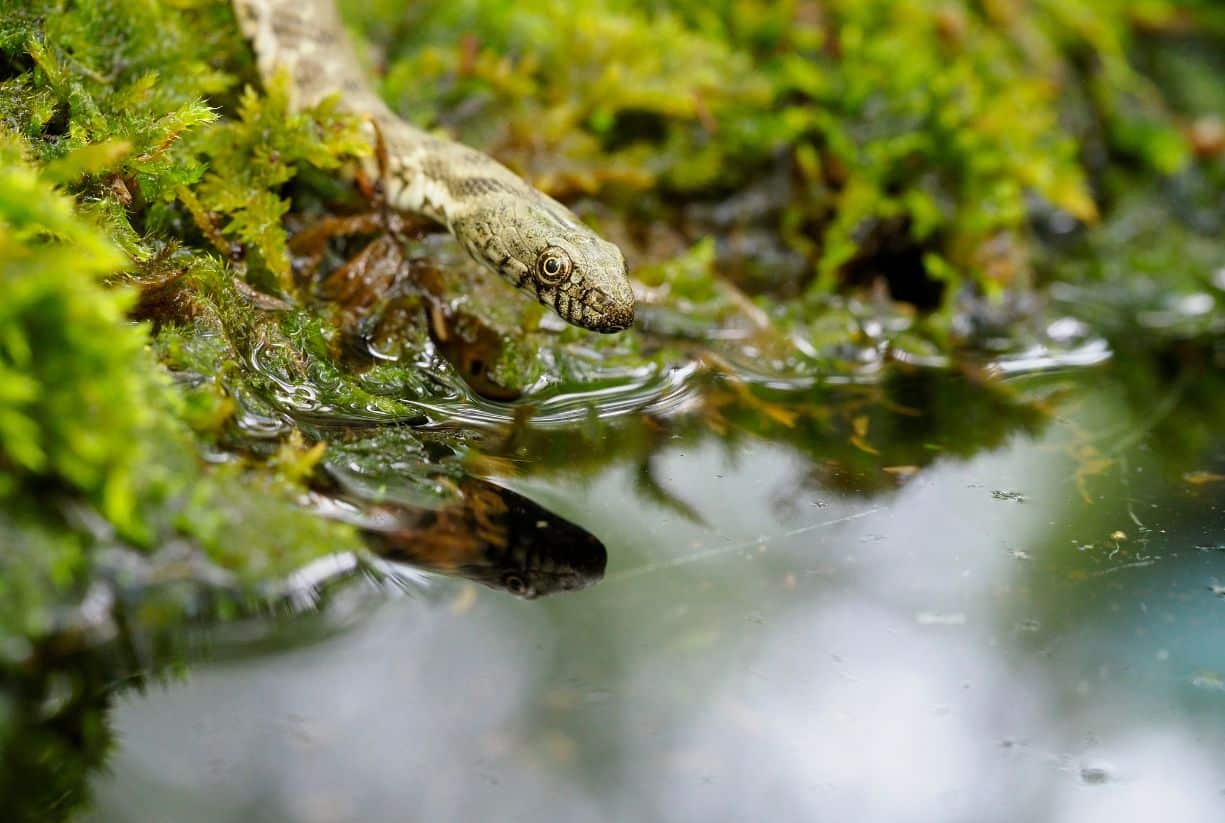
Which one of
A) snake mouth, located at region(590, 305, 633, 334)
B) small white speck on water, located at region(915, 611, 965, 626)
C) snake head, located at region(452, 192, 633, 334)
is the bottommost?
small white speck on water, located at region(915, 611, 965, 626)

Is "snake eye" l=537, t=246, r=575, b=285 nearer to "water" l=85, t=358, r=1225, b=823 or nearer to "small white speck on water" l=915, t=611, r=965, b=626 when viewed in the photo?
"water" l=85, t=358, r=1225, b=823

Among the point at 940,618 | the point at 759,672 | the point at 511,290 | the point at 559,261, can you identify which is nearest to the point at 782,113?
the point at 511,290

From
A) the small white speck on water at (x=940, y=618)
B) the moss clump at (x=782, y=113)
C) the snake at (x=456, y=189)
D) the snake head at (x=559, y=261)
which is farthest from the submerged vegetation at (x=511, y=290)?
the small white speck on water at (x=940, y=618)

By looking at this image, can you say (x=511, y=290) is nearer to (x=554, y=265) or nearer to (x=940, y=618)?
(x=554, y=265)

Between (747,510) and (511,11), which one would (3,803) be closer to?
(747,510)

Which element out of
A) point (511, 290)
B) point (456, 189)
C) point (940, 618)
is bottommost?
point (940, 618)

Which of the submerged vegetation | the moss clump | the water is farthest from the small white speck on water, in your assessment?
the moss clump

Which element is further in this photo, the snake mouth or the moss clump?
the moss clump
